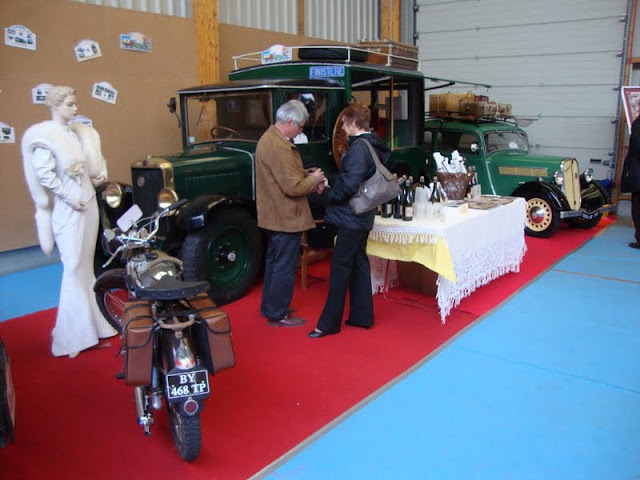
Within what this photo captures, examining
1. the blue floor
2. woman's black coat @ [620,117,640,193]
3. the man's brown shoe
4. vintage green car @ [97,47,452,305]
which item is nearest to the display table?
the blue floor

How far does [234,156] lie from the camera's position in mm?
4930

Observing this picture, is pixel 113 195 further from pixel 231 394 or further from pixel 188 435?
pixel 188 435

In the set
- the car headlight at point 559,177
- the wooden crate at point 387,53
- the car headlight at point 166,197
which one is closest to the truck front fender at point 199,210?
the car headlight at point 166,197

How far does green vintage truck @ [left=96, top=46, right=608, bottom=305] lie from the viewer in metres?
4.51

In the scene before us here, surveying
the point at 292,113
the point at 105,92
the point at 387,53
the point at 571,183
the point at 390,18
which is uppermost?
→ the point at 390,18

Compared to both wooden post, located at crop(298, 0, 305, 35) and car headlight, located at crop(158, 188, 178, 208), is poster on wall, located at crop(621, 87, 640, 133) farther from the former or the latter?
car headlight, located at crop(158, 188, 178, 208)

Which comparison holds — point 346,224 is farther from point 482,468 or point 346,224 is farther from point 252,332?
point 482,468

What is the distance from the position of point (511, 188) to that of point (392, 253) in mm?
3592

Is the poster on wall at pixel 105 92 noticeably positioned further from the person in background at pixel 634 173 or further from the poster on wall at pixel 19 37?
the person in background at pixel 634 173

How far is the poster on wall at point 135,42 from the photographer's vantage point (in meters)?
6.29

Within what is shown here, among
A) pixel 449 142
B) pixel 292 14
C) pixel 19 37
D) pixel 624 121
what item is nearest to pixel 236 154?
pixel 19 37

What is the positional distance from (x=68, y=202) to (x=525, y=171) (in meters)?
5.58

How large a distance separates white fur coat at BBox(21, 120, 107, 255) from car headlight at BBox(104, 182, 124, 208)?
3.09 ft

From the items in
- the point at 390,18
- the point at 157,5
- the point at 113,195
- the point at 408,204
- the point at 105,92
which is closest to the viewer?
the point at 408,204
